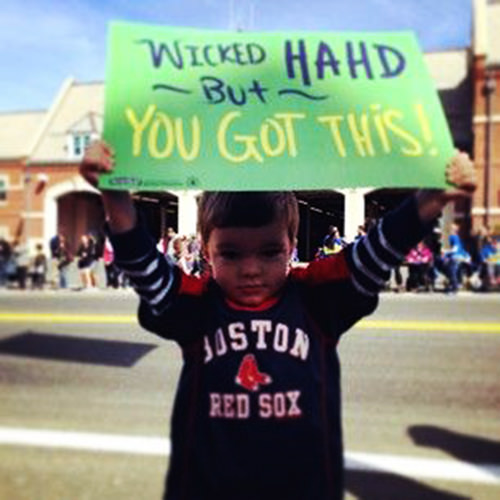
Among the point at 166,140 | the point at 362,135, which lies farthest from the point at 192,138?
the point at 362,135

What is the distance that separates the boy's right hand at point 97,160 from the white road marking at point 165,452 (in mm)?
2331

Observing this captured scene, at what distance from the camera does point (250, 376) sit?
1.29 metres

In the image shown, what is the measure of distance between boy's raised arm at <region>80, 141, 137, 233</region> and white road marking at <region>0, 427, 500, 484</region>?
218 centimetres

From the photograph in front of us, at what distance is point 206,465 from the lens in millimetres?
1309

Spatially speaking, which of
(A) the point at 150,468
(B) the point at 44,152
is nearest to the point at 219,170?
(A) the point at 150,468

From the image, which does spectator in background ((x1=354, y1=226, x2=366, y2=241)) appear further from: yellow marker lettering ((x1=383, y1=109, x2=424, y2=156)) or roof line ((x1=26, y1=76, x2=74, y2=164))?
roof line ((x1=26, y1=76, x2=74, y2=164))

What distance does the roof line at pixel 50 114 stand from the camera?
2768 centimetres

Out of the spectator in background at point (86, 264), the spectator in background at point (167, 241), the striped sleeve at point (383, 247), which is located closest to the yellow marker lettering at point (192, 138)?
the spectator in background at point (167, 241)

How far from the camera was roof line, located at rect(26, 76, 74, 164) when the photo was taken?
90.8 ft

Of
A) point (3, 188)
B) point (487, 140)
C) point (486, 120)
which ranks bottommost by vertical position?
point (3, 188)

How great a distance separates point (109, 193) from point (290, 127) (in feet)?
1.20

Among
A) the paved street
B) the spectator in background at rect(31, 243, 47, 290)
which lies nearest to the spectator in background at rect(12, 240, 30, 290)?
the spectator in background at rect(31, 243, 47, 290)

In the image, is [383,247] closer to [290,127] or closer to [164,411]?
[290,127]

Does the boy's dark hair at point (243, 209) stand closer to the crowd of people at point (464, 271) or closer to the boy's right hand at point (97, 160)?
the boy's right hand at point (97, 160)
